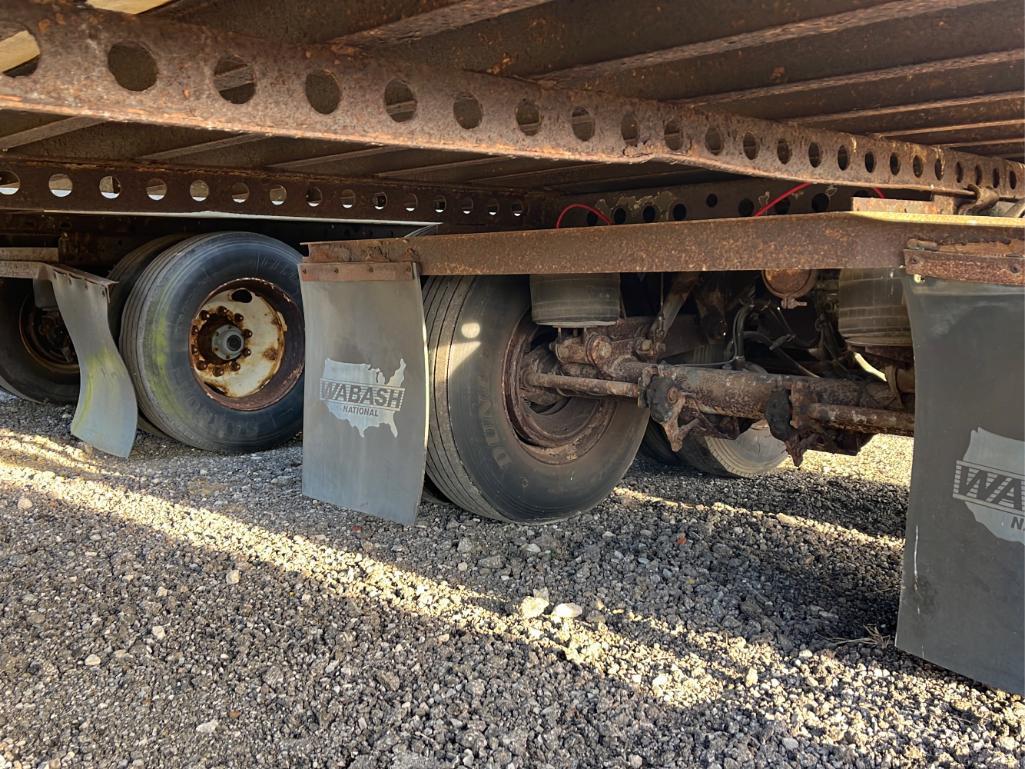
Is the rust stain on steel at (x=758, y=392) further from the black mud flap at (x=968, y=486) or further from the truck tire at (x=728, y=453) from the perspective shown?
the truck tire at (x=728, y=453)

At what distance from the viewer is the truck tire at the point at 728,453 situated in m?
4.06

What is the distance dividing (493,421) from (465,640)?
1014mm

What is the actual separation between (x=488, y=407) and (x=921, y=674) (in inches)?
64.9

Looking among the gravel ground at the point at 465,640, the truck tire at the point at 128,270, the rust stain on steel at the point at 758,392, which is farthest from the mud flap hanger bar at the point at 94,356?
the rust stain on steel at the point at 758,392

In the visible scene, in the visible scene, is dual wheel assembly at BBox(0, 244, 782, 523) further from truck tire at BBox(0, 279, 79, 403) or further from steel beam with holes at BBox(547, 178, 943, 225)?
steel beam with holes at BBox(547, 178, 943, 225)

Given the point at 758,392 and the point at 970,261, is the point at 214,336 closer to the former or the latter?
the point at 758,392

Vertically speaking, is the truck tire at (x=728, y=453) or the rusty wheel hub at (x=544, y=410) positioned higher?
the rusty wheel hub at (x=544, y=410)

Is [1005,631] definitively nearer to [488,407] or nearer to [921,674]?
[921,674]

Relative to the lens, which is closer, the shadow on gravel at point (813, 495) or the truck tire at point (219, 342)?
the shadow on gravel at point (813, 495)

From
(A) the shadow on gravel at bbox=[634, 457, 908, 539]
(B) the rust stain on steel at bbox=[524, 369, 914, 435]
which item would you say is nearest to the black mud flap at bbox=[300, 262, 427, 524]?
(B) the rust stain on steel at bbox=[524, 369, 914, 435]

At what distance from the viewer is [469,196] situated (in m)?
3.73

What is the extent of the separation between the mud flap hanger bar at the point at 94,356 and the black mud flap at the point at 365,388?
147cm

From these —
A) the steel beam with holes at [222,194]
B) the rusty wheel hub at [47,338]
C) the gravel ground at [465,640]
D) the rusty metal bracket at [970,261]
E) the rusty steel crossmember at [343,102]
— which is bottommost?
the gravel ground at [465,640]

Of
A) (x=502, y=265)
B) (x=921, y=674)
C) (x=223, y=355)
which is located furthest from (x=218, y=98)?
(x=223, y=355)
